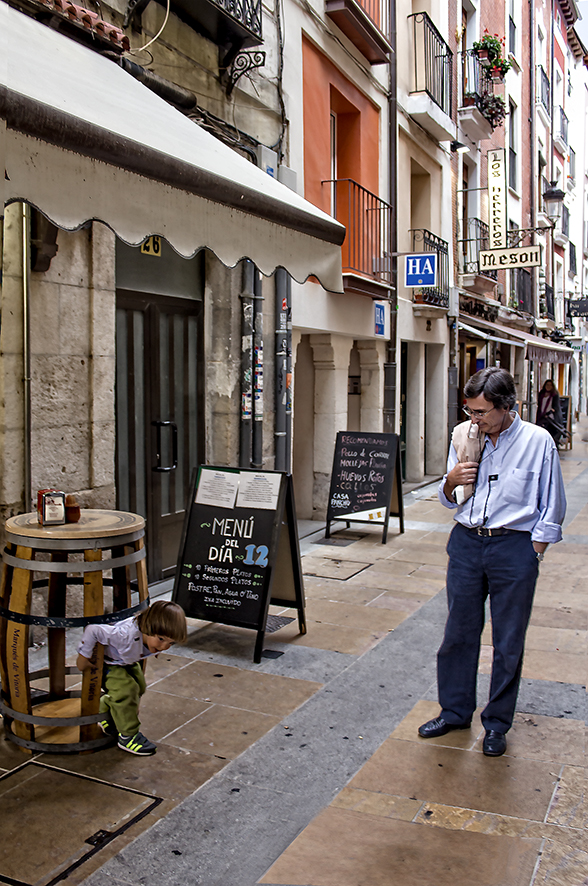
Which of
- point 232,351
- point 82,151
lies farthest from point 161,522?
point 82,151

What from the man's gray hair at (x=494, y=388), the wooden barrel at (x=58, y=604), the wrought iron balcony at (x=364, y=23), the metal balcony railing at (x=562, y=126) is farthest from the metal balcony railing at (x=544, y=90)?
the wooden barrel at (x=58, y=604)

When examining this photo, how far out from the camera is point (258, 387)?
789 centimetres

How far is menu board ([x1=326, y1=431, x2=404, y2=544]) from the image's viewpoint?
28.5 feet

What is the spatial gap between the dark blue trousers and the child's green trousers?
1488mm

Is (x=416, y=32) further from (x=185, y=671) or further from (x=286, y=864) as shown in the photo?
(x=286, y=864)

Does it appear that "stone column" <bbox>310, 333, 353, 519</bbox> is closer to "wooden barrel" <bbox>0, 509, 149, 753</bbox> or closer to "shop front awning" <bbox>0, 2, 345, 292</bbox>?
"shop front awning" <bbox>0, 2, 345, 292</bbox>

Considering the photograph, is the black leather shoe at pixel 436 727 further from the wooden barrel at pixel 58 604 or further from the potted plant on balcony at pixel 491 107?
the potted plant on balcony at pixel 491 107

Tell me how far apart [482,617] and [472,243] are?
48.3ft

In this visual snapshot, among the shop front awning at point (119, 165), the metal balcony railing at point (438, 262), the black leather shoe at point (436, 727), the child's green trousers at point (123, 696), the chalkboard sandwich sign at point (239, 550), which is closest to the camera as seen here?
the shop front awning at point (119, 165)

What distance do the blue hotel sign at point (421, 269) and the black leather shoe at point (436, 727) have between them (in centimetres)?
915

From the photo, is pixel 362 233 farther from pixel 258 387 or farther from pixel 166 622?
pixel 166 622

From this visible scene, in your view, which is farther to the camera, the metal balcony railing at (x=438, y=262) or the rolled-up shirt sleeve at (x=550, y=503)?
the metal balcony railing at (x=438, y=262)

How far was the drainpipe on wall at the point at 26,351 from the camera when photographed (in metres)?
4.86

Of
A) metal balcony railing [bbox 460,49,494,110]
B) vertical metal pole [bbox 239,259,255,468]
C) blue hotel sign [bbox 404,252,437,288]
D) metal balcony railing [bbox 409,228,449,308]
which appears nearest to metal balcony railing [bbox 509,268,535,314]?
metal balcony railing [bbox 460,49,494,110]
